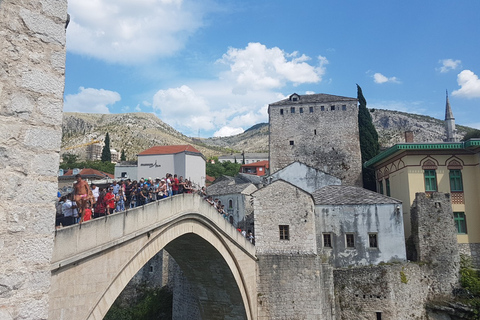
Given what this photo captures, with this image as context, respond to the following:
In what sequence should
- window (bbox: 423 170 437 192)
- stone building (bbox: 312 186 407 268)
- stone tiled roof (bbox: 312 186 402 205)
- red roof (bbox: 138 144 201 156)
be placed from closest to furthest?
stone building (bbox: 312 186 407 268) → stone tiled roof (bbox: 312 186 402 205) → window (bbox: 423 170 437 192) → red roof (bbox: 138 144 201 156)

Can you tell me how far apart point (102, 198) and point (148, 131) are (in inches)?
3957

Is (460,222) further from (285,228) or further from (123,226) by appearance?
(123,226)

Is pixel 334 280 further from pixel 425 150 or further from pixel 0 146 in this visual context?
pixel 0 146

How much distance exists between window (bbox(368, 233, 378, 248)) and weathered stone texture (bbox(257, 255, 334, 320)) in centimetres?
365

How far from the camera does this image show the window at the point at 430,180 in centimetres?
2138

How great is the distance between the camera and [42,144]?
130 inches

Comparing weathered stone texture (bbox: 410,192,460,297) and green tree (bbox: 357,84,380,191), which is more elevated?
green tree (bbox: 357,84,380,191)

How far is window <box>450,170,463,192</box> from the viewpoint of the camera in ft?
70.5

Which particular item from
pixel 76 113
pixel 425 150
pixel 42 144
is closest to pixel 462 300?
pixel 425 150

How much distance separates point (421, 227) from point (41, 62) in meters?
20.6

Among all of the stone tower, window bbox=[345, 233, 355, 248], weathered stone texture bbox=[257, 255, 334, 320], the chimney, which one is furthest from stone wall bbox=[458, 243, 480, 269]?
the stone tower

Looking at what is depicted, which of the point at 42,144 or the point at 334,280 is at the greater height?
the point at 42,144

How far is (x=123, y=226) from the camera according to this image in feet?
30.1

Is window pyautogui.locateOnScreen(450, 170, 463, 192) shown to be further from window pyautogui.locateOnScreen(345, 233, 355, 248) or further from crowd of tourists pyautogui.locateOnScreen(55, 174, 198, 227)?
crowd of tourists pyautogui.locateOnScreen(55, 174, 198, 227)
